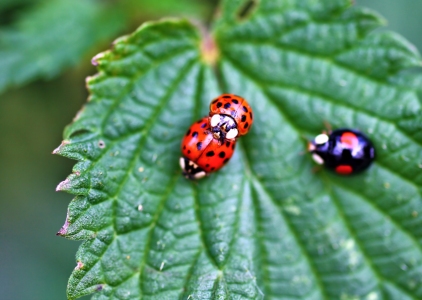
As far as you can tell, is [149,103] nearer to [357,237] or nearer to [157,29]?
[157,29]

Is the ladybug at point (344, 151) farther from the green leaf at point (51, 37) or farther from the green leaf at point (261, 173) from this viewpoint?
the green leaf at point (51, 37)

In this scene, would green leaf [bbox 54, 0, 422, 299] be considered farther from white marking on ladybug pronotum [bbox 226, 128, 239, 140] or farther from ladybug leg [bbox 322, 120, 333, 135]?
white marking on ladybug pronotum [bbox 226, 128, 239, 140]

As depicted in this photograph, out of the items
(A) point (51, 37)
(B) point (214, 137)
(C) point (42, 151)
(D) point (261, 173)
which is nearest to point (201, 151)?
(B) point (214, 137)

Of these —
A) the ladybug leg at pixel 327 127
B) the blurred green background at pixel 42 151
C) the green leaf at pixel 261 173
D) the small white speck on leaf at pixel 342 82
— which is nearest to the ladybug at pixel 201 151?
the green leaf at pixel 261 173

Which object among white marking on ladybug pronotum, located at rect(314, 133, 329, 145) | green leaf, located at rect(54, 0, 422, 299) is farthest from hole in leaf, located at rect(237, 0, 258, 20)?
white marking on ladybug pronotum, located at rect(314, 133, 329, 145)

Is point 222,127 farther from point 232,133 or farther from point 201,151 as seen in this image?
point 201,151
